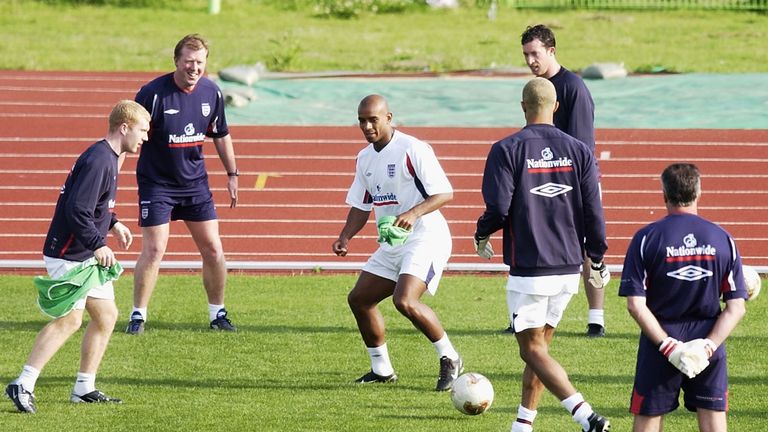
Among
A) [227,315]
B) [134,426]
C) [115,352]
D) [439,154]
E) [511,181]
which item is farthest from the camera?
[439,154]

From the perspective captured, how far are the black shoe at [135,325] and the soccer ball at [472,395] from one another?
307 cm

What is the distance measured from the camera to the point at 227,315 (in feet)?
32.0

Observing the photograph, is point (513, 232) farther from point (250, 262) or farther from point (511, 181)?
point (250, 262)

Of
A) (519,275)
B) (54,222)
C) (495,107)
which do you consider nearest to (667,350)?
(519,275)

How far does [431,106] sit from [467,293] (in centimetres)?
751

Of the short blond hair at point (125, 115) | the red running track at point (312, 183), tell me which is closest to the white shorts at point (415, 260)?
the short blond hair at point (125, 115)

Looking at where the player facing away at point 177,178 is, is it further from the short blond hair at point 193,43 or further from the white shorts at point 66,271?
the white shorts at point 66,271

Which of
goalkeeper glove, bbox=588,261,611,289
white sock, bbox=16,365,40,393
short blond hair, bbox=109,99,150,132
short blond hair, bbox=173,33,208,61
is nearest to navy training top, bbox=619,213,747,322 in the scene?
goalkeeper glove, bbox=588,261,611,289

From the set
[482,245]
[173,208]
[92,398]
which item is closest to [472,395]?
[482,245]

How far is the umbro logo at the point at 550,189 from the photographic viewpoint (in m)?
6.40

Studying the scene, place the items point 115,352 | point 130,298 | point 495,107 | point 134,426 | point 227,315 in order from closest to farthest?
point 134,426
point 115,352
point 227,315
point 130,298
point 495,107

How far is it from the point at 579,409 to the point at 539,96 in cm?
160

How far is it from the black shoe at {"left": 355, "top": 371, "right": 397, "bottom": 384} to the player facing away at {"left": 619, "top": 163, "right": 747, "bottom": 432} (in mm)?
2559

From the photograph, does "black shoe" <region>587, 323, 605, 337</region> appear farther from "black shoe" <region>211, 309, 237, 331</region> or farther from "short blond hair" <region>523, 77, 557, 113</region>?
"short blond hair" <region>523, 77, 557, 113</region>
